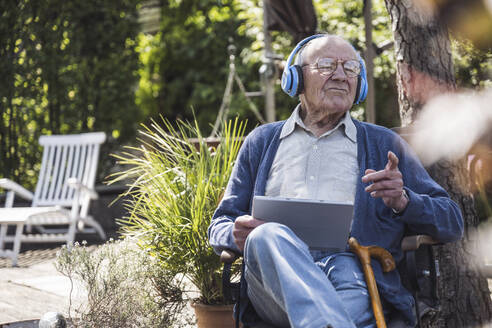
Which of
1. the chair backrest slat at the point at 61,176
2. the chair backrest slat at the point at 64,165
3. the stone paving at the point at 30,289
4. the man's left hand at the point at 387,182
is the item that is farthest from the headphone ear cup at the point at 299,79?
the chair backrest slat at the point at 61,176

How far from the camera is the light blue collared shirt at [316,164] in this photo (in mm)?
2127

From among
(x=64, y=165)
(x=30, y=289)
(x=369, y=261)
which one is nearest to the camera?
(x=369, y=261)

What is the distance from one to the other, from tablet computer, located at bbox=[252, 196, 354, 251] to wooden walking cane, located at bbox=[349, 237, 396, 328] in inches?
4.8

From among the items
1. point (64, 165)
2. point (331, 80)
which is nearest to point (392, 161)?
point (331, 80)

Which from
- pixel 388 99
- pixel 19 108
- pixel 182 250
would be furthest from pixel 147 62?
pixel 182 250

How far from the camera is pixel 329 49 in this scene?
2.29 meters

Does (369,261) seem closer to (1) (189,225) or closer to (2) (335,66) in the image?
(2) (335,66)

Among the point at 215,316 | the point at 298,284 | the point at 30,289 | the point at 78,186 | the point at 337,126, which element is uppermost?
the point at 337,126

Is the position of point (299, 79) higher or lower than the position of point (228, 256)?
higher

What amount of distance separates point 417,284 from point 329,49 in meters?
1.01

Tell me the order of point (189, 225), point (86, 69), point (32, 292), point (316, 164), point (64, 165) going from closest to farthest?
1. point (316, 164)
2. point (189, 225)
3. point (32, 292)
4. point (64, 165)
5. point (86, 69)

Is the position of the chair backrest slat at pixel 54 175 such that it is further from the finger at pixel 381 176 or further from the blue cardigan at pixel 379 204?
the finger at pixel 381 176

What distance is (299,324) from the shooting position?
1.47 m

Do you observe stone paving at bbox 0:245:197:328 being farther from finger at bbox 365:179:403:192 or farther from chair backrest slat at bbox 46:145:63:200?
finger at bbox 365:179:403:192
